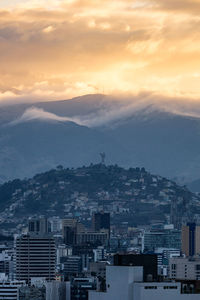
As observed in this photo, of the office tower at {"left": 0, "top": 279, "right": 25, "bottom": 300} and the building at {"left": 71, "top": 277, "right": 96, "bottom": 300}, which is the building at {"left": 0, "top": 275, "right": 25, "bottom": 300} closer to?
the office tower at {"left": 0, "top": 279, "right": 25, "bottom": 300}

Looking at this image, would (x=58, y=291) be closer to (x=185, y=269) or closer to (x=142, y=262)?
(x=185, y=269)

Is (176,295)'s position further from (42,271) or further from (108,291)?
(42,271)

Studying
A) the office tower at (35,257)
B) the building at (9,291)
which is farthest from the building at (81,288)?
the office tower at (35,257)

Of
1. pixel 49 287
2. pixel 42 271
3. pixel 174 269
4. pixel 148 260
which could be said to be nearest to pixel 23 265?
pixel 42 271

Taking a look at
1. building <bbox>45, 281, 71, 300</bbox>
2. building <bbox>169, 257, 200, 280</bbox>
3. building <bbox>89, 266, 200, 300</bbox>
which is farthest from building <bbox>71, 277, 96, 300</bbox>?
building <bbox>89, 266, 200, 300</bbox>

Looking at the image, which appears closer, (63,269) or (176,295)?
(176,295)

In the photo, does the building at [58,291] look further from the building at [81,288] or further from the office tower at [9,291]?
the office tower at [9,291]

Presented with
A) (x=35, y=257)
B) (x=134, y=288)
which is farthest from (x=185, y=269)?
(x=134, y=288)
